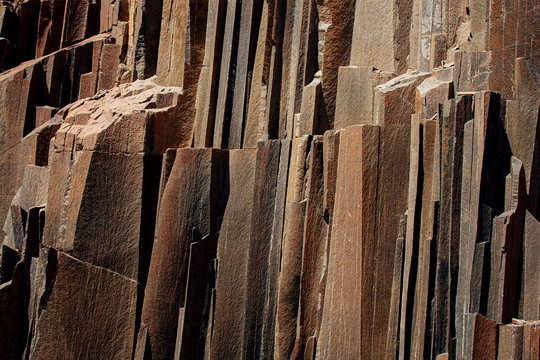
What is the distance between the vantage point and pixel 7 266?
4625 mm

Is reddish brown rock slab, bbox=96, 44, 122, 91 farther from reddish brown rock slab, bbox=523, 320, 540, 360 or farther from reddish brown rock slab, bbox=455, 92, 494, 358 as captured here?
reddish brown rock slab, bbox=523, 320, 540, 360

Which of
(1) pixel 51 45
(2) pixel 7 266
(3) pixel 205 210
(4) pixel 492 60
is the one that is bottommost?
(2) pixel 7 266

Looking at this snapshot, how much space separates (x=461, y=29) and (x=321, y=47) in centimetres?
96

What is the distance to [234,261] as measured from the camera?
3.76m

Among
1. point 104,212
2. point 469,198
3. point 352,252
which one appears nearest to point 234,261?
point 352,252

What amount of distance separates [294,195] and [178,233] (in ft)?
3.02

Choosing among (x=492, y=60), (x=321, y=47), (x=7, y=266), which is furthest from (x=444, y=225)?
(x=7, y=266)

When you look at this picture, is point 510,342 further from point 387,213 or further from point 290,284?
point 290,284

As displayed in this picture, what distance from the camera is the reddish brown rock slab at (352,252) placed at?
3100 millimetres

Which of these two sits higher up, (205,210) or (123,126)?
(123,126)

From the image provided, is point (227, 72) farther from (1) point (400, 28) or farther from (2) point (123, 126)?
(1) point (400, 28)

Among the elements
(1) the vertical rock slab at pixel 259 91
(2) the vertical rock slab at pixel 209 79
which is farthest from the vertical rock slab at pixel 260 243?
(2) the vertical rock slab at pixel 209 79

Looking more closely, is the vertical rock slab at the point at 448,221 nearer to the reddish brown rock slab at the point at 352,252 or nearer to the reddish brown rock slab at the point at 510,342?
the reddish brown rock slab at the point at 510,342

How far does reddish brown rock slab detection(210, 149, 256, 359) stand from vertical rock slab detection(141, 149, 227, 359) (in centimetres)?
10
